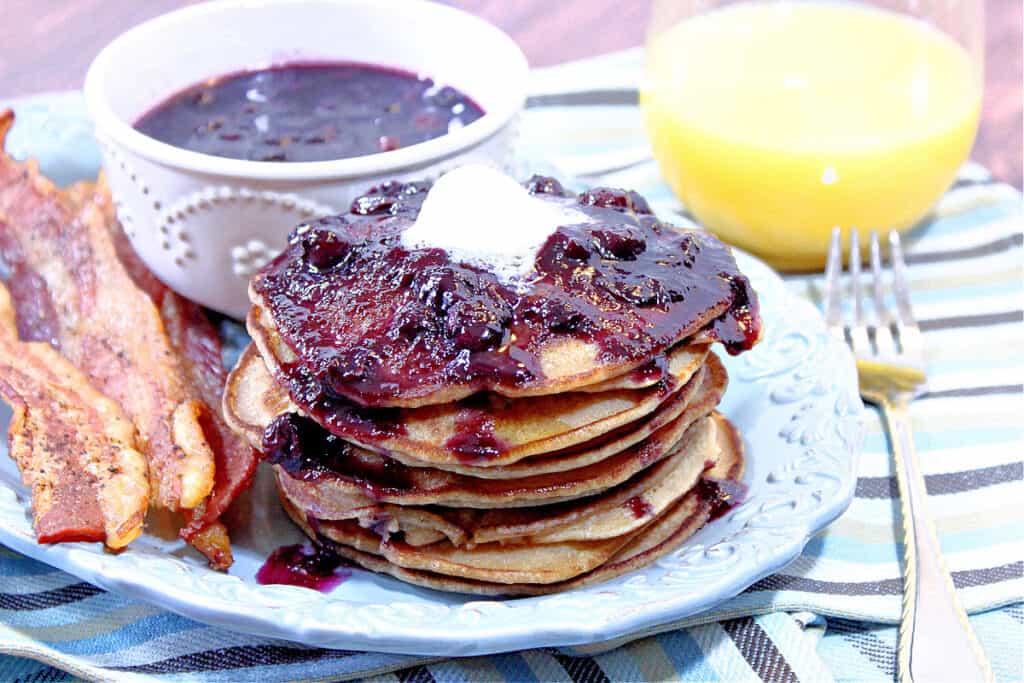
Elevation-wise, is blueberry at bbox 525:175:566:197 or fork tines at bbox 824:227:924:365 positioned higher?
blueberry at bbox 525:175:566:197

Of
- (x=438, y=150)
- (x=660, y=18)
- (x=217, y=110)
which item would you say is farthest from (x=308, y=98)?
(x=660, y=18)

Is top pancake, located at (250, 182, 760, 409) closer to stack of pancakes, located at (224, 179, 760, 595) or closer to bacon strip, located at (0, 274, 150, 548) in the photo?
stack of pancakes, located at (224, 179, 760, 595)

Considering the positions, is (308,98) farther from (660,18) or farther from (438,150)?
(660,18)

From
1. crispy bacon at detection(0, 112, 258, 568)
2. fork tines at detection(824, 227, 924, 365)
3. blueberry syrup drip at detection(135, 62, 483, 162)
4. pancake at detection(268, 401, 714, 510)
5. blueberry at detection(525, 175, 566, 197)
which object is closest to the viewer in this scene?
pancake at detection(268, 401, 714, 510)

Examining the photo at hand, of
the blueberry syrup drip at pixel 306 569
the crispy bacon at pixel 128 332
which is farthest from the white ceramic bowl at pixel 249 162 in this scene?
the blueberry syrup drip at pixel 306 569

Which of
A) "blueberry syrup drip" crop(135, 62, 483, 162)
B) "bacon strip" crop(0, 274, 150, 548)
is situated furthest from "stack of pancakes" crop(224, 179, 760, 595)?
"blueberry syrup drip" crop(135, 62, 483, 162)

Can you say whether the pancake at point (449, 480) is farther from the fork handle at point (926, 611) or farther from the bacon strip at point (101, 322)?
the fork handle at point (926, 611)
